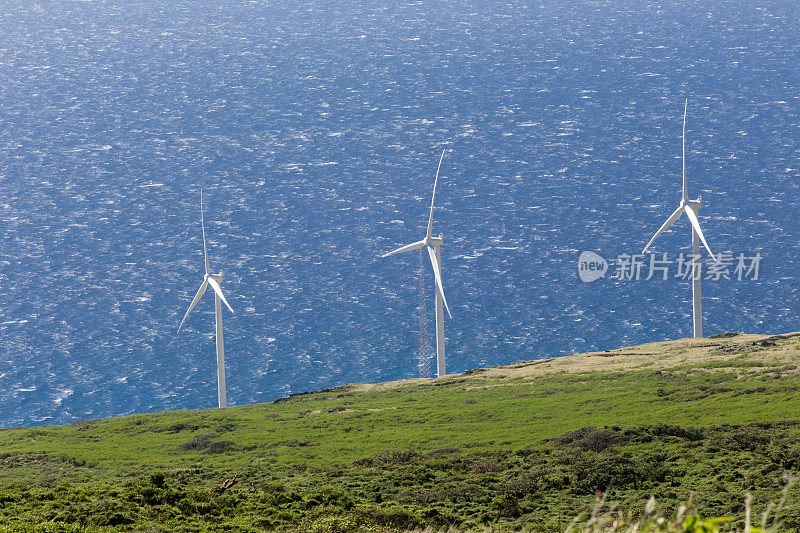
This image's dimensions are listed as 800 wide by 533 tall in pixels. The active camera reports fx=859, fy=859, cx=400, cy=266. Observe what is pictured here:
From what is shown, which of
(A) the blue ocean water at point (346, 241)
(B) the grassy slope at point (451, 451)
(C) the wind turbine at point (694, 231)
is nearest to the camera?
(B) the grassy slope at point (451, 451)

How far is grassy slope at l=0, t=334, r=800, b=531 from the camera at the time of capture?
4688 cm

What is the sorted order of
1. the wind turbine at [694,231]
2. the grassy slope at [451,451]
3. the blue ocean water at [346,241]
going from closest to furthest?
the grassy slope at [451,451]
the wind turbine at [694,231]
the blue ocean water at [346,241]

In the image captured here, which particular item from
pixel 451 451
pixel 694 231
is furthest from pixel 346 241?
pixel 451 451

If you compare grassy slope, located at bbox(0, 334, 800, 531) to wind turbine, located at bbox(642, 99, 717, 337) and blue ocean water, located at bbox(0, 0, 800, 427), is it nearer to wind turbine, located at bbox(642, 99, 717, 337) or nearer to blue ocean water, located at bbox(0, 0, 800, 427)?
wind turbine, located at bbox(642, 99, 717, 337)

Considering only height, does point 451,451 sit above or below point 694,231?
below

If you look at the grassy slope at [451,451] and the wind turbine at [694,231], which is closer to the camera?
the grassy slope at [451,451]

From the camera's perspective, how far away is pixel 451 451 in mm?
63719

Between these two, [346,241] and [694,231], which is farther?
[346,241]

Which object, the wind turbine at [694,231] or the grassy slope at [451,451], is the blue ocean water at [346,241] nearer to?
the wind turbine at [694,231]

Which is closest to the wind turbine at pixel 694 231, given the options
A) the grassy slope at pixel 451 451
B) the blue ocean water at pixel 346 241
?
the grassy slope at pixel 451 451

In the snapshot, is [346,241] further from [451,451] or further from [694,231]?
[451,451]

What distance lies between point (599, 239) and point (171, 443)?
10096cm

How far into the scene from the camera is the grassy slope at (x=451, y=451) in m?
46.9

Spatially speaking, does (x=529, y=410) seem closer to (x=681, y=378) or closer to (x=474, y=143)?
(x=681, y=378)
